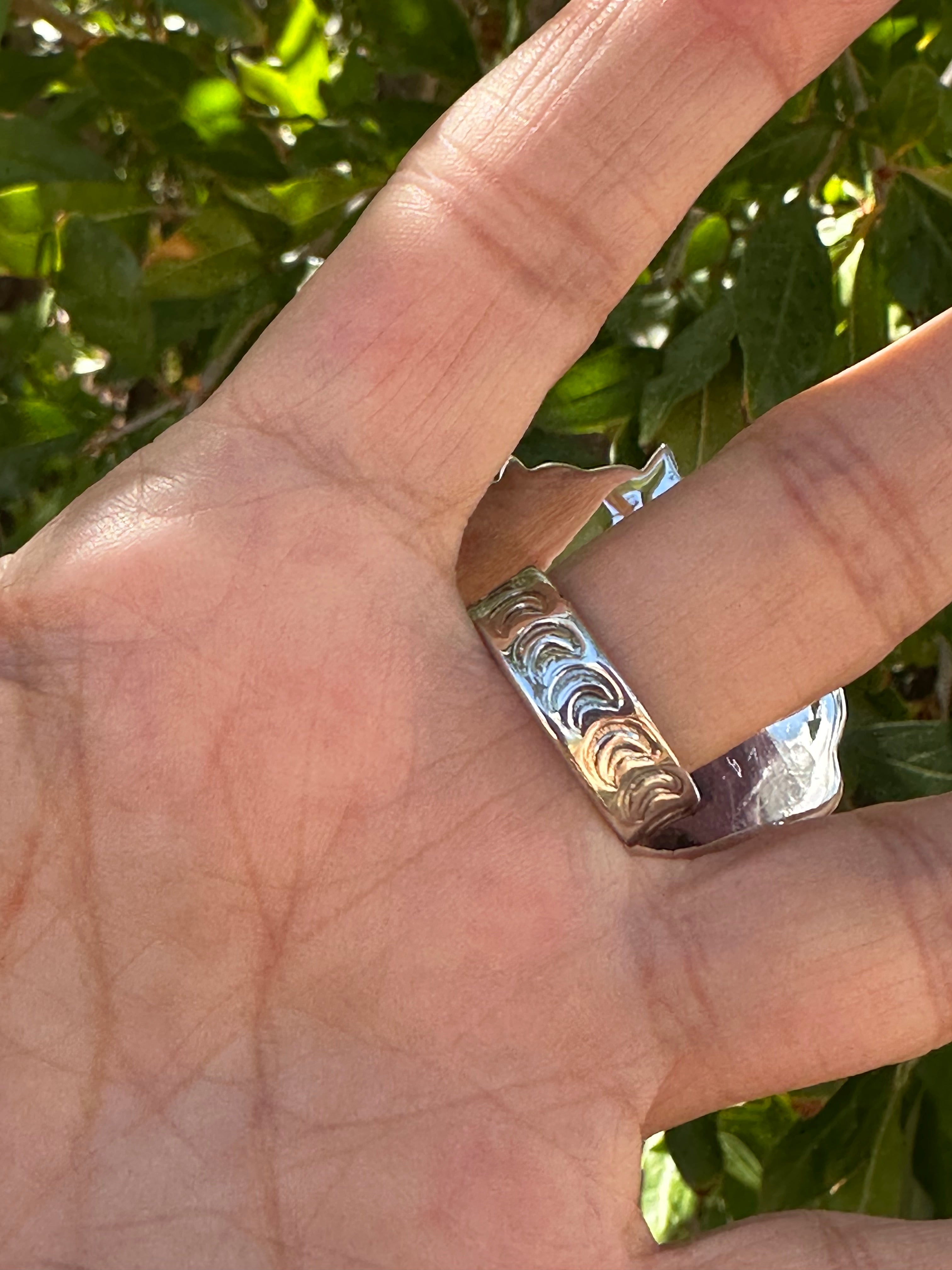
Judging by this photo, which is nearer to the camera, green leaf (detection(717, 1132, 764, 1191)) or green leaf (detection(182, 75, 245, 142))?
green leaf (detection(182, 75, 245, 142))

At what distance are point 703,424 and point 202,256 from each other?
1.47 feet

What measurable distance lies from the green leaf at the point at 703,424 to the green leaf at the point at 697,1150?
2.03 ft

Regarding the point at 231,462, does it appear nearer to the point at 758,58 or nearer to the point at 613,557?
the point at 613,557

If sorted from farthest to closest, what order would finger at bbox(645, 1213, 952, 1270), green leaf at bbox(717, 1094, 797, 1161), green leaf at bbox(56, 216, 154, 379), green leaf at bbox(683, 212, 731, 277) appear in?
green leaf at bbox(717, 1094, 797, 1161), green leaf at bbox(683, 212, 731, 277), green leaf at bbox(56, 216, 154, 379), finger at bbox(645, 1213, 952, 1270)

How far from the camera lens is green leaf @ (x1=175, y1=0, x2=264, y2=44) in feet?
4.18

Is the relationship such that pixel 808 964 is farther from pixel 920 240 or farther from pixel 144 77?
pixel 144 77

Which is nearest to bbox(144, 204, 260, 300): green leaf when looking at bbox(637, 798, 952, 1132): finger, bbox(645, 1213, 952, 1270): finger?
bbox(637, 798, 952, 1132): finger

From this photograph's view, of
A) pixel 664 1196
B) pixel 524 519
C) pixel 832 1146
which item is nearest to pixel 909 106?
pixel 524 519

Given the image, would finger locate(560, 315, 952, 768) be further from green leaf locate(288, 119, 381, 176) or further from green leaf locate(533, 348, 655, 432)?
green leaf locate(288, 119, 381, 176)

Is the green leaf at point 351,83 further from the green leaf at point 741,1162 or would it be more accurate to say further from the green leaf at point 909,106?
the green leaf at point 741,1162

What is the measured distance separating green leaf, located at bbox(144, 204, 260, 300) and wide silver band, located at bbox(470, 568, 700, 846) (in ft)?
1.32

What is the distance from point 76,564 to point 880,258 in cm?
69

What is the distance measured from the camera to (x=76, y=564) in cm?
100

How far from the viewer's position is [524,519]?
1130 millimetres
